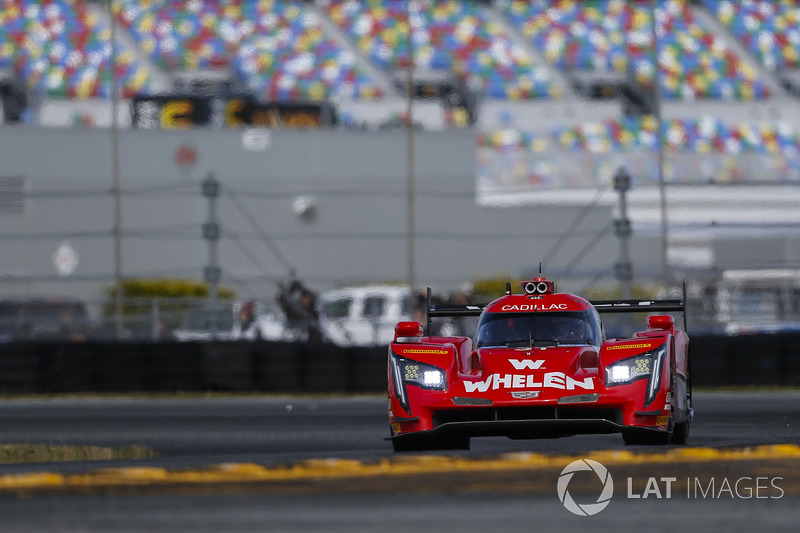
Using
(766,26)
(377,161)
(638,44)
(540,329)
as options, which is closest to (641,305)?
(540,329)

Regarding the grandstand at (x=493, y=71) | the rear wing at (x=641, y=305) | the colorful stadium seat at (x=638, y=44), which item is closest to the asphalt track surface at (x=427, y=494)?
the rear wing at (x=641, y=305)

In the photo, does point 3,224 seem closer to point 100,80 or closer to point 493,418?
point 100,80

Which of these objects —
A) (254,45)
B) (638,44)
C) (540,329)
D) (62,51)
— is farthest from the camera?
(638,44)

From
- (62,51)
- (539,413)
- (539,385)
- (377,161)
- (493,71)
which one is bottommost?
(539,413)

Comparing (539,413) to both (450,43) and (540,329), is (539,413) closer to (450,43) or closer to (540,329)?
(540,329)

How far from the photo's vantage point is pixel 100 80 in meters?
32.2

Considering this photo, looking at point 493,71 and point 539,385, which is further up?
point 493,71

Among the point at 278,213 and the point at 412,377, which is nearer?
the point at 412,377

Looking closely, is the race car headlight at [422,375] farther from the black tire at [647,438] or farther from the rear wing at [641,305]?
the rear wing at [641,305]

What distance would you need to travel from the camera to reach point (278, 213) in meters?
25.8

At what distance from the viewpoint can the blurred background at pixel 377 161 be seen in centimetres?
1867

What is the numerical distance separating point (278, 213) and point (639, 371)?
1839 centimetres

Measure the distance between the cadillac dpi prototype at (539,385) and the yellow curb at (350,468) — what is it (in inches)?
22.3

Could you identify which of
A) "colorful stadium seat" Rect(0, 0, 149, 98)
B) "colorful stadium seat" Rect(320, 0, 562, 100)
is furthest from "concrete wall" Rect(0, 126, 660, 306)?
"colorful stadium seat" Rect(320, 0, 562, 100)
